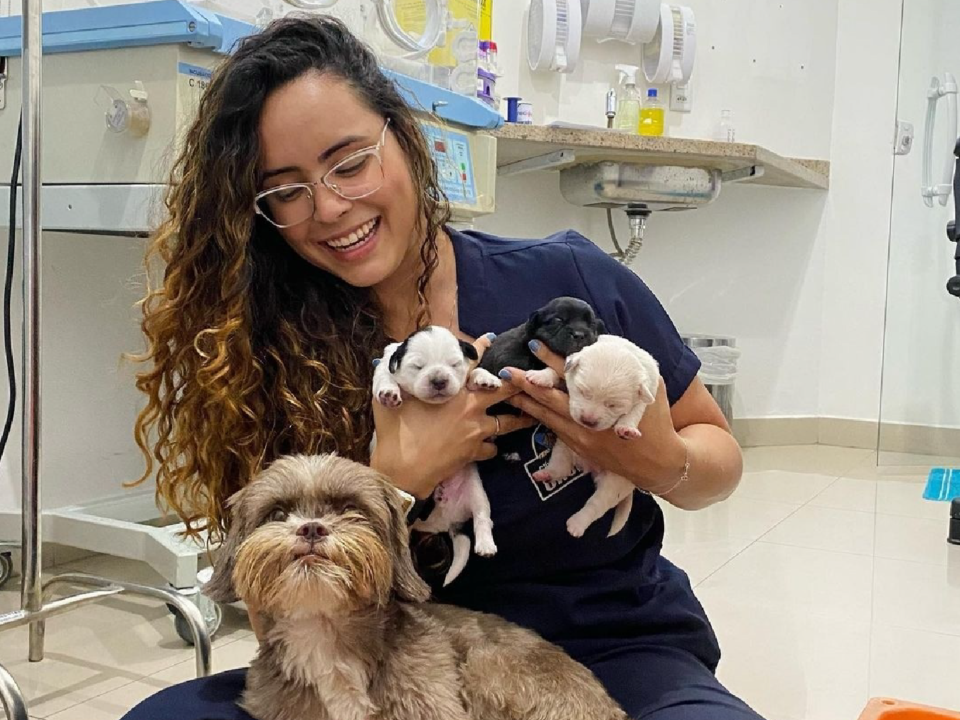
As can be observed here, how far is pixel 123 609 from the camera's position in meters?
2.29

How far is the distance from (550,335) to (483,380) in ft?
0.32

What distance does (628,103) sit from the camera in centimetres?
407

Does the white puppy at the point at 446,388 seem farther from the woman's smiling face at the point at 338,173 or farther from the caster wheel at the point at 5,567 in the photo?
the caster wheel at the point at 5,567

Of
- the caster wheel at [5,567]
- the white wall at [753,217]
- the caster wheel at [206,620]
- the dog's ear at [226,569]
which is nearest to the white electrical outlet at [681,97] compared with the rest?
the white wall at [753,217]

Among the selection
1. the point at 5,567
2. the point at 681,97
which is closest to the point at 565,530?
the point at 5,567

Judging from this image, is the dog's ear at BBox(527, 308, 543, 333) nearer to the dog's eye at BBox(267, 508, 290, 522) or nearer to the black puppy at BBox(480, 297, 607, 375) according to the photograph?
the black puppy at BBox(480, 297, 607, 375)

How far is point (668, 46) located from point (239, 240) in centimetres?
325

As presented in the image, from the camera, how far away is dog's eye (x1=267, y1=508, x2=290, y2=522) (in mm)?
959

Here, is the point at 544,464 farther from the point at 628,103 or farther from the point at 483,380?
the point at 628,103

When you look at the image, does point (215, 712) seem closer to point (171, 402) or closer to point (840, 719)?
point (171, 402)

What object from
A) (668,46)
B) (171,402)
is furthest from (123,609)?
(668,46)

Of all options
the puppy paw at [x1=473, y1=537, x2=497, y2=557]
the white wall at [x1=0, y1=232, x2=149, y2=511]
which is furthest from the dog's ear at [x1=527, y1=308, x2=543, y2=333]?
the white wall at [x1=0, y1=232, x2=149, y2=511]

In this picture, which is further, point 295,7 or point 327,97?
point 295,7

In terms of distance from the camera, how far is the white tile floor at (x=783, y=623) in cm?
188
